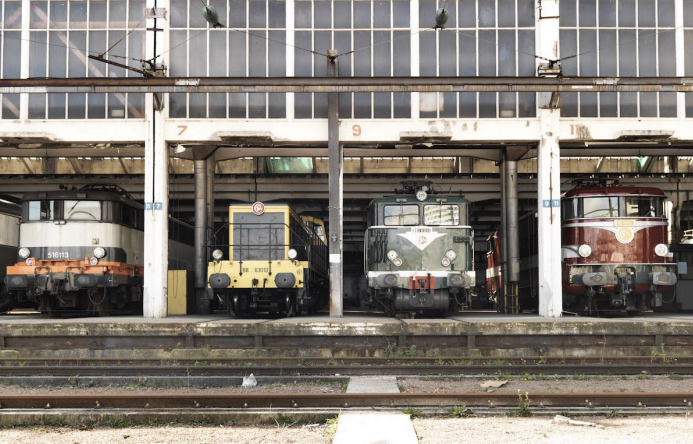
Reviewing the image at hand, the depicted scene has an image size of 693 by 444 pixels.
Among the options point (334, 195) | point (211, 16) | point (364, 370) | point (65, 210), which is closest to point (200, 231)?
point (65, 210)

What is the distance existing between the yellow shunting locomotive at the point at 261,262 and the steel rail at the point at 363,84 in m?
3.24

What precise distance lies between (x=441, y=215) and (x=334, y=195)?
333 centimetres

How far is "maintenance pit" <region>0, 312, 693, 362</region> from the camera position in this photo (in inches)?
623

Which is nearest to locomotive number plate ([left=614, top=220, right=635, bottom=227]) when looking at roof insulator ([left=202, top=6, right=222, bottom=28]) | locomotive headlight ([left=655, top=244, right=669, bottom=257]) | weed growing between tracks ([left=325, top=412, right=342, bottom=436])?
locomotive headlight ([left=655, top=244, right=669, bottom=257])

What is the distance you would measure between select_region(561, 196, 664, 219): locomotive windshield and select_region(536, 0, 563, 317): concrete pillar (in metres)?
0.80

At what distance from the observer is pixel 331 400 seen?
9438mm

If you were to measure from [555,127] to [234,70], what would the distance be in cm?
946

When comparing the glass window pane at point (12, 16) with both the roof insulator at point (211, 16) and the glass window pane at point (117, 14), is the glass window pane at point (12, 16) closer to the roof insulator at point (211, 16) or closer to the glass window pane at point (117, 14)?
the glass window pane at point (117, 14)

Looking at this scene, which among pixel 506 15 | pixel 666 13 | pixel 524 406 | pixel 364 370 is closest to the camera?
pixel 524 406

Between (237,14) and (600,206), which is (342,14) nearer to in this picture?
(237,14)

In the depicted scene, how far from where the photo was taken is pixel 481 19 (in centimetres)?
2220

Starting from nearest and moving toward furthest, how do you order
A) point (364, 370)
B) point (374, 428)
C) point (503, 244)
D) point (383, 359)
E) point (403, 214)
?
point (374, 428), point (364, 370), point (383, 359), point (403, 214), point (503, 244)

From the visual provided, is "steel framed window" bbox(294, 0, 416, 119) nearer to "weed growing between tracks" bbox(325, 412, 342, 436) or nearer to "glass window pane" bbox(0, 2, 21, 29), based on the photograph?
"glass window pane" bbox(0, 2, 21, 29)

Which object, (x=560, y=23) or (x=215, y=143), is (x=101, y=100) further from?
(x=560, y=23)
